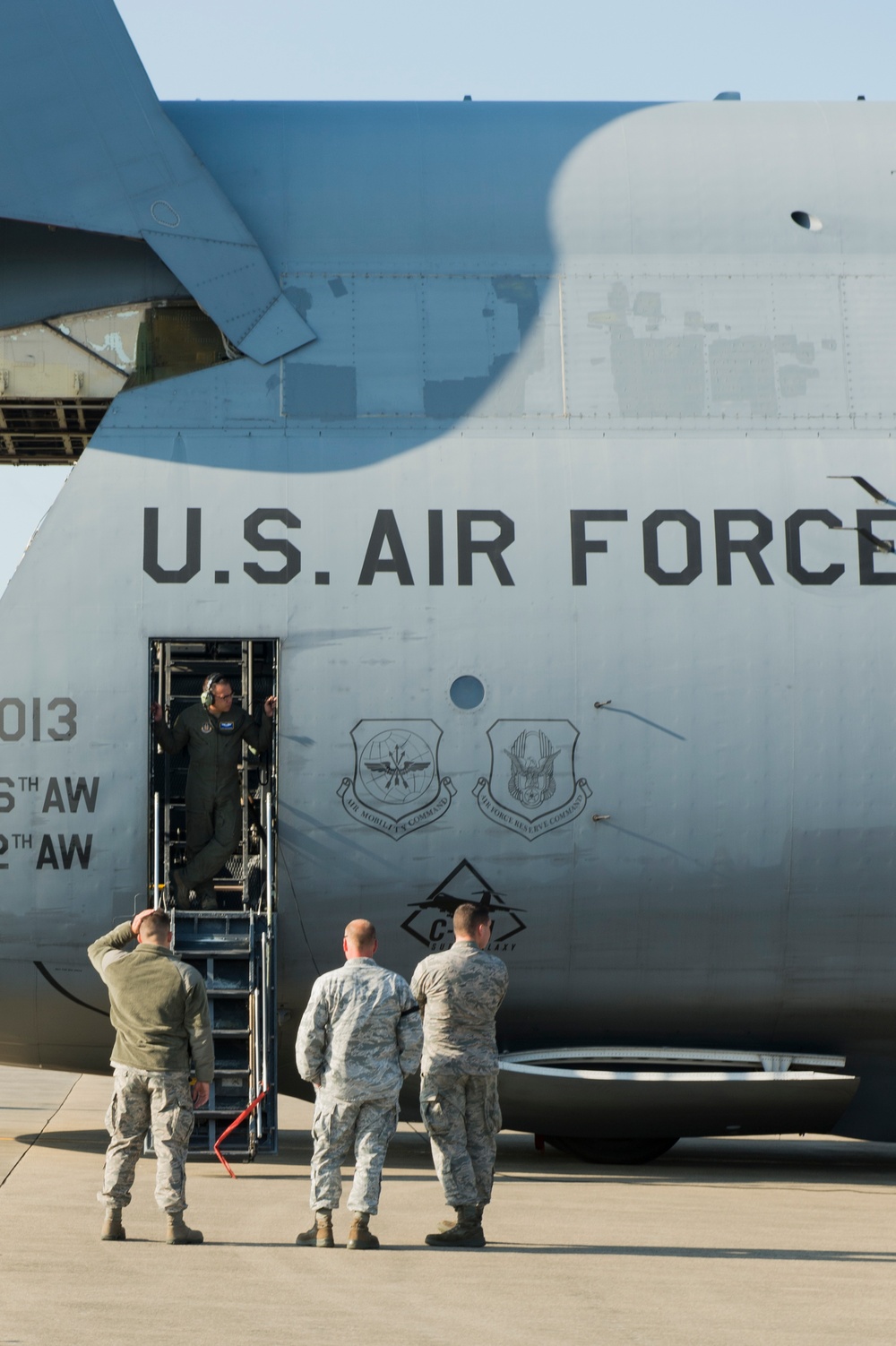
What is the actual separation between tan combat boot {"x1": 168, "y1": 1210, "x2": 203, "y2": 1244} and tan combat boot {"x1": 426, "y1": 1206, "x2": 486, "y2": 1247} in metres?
1.30

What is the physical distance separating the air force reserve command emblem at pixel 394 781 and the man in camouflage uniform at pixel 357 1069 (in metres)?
2.27

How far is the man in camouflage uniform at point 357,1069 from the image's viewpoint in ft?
26.1

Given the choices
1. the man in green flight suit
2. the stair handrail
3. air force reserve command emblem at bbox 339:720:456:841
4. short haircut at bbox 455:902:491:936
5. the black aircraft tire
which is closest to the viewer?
short haircut at bbox 455:902:491:936

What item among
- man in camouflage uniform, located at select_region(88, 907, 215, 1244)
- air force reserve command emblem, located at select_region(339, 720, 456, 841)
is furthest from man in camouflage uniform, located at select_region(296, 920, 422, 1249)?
air force reserve command emblem, located at select_region(339, 720, 456, 841)

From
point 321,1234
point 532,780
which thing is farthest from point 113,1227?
point 532,780

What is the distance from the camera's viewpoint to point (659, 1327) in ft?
20.9

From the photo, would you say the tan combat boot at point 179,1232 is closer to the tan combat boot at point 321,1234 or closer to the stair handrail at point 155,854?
the tan combat boot at point 321,1234

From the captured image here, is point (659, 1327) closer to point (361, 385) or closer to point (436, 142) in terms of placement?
point (361, 385)

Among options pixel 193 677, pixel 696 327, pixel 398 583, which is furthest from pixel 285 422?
pixel 696 327

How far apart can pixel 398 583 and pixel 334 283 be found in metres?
2.51

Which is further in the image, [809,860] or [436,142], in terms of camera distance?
[436,142]

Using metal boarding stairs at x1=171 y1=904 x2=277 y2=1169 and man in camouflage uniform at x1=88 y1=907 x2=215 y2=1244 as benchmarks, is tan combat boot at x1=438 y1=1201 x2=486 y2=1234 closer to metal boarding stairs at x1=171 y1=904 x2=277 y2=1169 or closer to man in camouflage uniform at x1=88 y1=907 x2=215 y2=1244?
man in camouflage uniform at x1=88 y1=907 x2=215 y2=1244

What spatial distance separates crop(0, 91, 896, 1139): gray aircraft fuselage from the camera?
1058 centimetres

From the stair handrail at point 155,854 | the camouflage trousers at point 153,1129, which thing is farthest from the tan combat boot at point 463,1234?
the stair handrail at point 155,854
